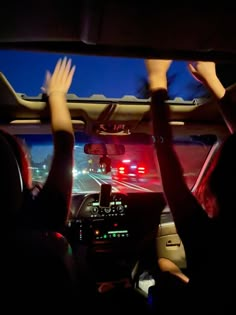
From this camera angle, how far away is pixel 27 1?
4.00 ft

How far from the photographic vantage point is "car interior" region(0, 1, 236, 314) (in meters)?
1.35

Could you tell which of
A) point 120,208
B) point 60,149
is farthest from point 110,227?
point 60,149

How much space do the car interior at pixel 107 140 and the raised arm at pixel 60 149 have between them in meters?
0.14

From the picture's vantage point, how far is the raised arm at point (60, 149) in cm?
180

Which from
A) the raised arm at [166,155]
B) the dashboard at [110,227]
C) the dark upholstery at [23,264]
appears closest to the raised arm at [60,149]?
the dark upholstery at [23,264]

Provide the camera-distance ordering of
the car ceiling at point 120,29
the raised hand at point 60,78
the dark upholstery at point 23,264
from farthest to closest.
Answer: the raised hand at point 60,78 < the dark upholstery at point 23,264 < the car ceiling at point 120,29

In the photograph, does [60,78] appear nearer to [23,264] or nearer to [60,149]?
[60,149]

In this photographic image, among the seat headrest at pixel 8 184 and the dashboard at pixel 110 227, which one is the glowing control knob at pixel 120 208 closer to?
the dashboard at pixel 110 227

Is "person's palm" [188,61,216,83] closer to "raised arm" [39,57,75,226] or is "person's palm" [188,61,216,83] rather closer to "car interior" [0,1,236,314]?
"car interior" [0,1,236,314]

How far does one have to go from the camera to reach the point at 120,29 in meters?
1.39

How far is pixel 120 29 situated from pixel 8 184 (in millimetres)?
700

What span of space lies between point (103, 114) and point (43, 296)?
2.36 metres

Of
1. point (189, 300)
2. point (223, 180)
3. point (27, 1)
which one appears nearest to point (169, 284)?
point (189, 300)

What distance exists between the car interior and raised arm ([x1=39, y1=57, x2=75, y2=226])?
14 centimetres
